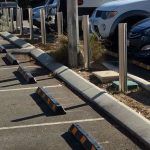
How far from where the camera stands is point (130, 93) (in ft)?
30.0

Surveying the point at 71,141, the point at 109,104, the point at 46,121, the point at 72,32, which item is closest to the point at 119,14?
the point at 72,32

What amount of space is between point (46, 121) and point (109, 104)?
1137 mm

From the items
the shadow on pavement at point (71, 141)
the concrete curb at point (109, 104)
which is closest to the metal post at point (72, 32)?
the concrete curb at point (109, 104)

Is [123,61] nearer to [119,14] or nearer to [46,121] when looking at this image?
[46,121]

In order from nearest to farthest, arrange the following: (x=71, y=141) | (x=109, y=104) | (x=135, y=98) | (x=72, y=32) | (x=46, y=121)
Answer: (x=71, y=141) → (x=46, y=121) → (x=109, y=104) → (x=135, y=98) → (x=72, y=32)

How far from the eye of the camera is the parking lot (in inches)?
265

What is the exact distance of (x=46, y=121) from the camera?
785cm

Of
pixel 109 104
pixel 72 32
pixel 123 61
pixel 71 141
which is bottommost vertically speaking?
pixel 71 141

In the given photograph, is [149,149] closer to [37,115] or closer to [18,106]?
[37,115]

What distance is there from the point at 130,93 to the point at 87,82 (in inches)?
53.6

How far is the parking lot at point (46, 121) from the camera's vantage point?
6.74m

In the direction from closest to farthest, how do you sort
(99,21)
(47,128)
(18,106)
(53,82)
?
(47,128), (18,106), (53,82), (99,21)

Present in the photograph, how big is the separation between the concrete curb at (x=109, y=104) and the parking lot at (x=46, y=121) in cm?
13

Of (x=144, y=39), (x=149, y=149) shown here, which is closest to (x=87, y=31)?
(x=144, y=39)
